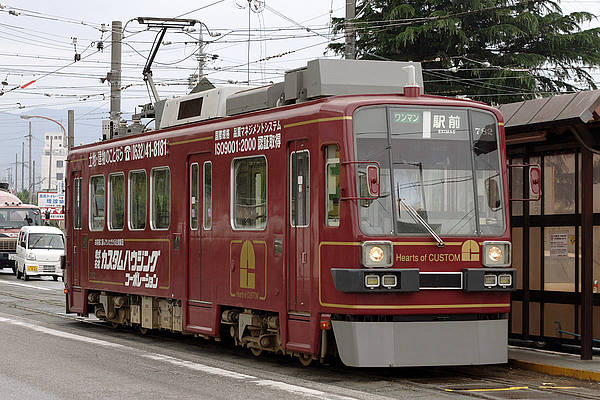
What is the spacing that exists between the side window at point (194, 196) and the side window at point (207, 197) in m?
0.28

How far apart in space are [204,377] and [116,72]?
18.1 metres

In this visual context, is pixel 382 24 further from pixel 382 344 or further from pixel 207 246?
pixel 382 344

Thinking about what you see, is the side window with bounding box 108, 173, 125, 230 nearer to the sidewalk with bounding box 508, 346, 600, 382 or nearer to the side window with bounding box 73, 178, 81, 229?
the side window with bounding box 73, 178, 81, 229

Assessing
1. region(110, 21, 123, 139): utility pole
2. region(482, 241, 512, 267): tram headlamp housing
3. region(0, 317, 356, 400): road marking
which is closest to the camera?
region(0, 317, 356, 400): road marking

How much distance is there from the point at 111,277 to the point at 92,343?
1.88 meters

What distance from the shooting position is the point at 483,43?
38.8m

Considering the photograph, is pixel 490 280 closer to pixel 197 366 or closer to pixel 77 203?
pixel 197 366

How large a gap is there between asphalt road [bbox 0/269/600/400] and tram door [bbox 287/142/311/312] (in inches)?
38.1

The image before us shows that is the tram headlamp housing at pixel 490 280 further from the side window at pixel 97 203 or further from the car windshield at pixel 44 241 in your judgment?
the car windshield at pixel 44 241

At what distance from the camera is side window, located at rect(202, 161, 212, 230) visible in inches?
612

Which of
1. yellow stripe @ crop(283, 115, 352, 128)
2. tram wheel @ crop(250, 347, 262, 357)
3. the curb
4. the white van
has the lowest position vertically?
the curb

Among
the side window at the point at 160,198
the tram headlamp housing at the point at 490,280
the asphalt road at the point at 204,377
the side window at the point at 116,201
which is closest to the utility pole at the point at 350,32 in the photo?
the side window at the point at 116,201

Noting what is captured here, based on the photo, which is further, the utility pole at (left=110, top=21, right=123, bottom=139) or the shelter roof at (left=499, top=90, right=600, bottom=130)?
the utility pole at (left=110, top=21, right=123, bottom=139)

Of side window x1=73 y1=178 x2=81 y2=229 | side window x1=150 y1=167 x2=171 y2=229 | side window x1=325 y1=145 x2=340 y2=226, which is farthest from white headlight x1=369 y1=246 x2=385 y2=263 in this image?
side window x1=73 y1=178 x2=81 y2=229
